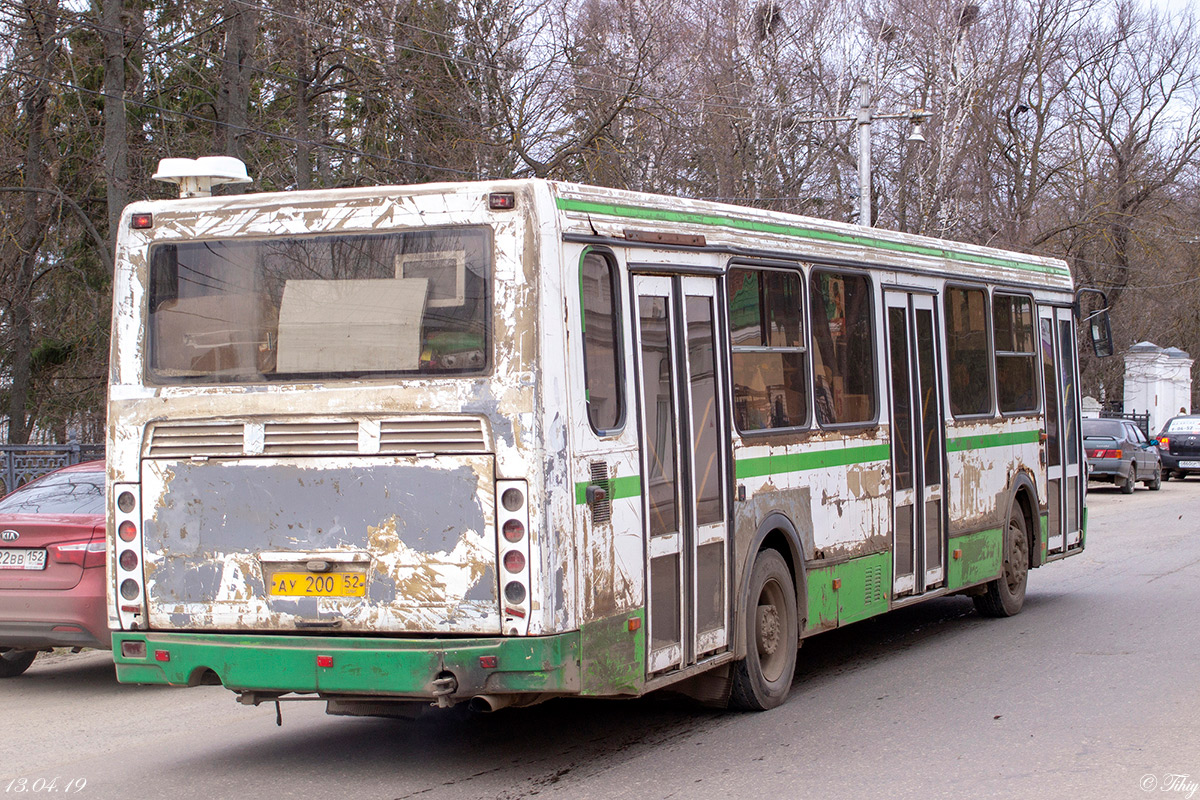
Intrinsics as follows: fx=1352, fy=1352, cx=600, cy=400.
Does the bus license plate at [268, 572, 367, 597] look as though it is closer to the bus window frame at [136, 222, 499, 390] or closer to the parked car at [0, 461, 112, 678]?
the bus window frame at [136, 222, 499, 390]

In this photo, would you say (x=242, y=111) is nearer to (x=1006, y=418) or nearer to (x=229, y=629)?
(x=1006, y=418)

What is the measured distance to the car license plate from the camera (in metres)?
8.96

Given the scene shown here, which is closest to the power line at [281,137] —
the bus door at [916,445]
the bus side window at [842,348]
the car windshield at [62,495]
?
the car windshield at [62,495]

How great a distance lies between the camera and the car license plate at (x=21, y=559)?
29.4 ft

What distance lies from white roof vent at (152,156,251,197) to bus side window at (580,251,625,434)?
204 cm

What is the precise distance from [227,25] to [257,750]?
15826 mm

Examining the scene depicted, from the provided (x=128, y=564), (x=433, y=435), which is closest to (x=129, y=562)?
(x=128, y=564)

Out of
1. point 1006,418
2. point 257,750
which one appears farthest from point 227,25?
point 257,750

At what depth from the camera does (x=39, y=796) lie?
6.38 metres

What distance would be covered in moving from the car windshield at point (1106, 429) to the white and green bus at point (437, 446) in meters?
23.1

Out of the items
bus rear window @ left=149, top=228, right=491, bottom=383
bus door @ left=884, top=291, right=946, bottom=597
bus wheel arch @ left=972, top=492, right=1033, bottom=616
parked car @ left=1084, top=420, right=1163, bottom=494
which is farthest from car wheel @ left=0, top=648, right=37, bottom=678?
parked car @ left=1084, top=420, right=1163, bottom=494

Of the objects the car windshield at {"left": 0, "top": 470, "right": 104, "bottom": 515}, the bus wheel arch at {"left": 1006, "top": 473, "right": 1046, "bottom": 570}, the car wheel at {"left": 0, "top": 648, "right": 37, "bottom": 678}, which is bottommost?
the car wheel at {"left": 0, "top": 648, "right": 37, "bottom": 678}

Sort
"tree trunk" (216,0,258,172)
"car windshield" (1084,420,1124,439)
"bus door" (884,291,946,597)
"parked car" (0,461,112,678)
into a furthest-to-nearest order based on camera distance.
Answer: "car windshield" (1084,420,1124,439), "tree trunk" (216,0,258,172), "bus door" (884,291,946,597), "parked car" (0,461,112,678)

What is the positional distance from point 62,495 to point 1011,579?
309 inches
